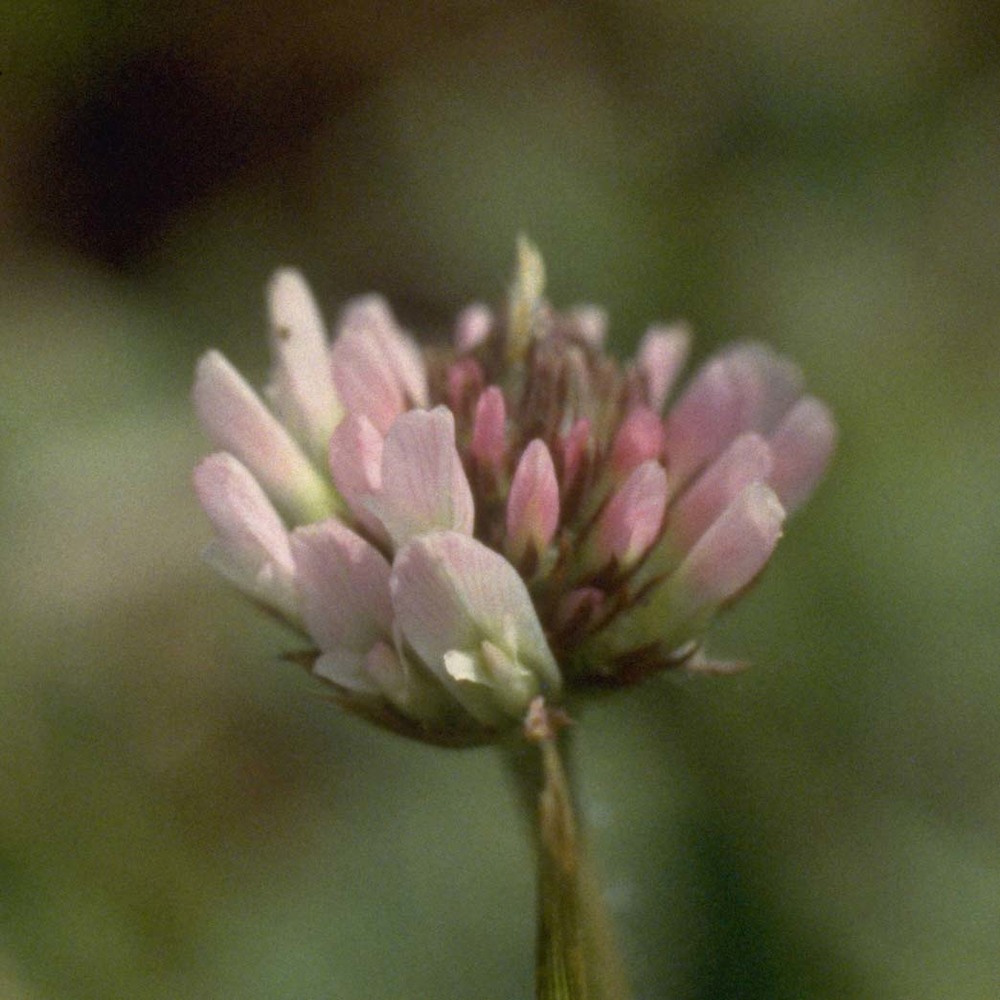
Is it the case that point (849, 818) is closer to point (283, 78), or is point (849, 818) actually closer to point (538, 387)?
point (538, 387)

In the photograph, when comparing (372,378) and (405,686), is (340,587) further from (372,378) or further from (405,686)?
(372,378)

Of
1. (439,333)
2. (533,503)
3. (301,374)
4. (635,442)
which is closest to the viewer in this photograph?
(533,503)

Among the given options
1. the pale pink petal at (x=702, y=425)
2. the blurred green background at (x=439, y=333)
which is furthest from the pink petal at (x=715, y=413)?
the blurred green background at (x=439, y=333)

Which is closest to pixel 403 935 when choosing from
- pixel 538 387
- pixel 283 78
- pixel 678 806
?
pixel 678 806

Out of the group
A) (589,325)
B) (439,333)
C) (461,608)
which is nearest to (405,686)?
(461,608)

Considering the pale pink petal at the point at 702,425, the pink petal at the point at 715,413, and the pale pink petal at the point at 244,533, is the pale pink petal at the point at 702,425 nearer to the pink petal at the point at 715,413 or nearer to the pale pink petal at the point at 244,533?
the pink petal at the point at 715,413
